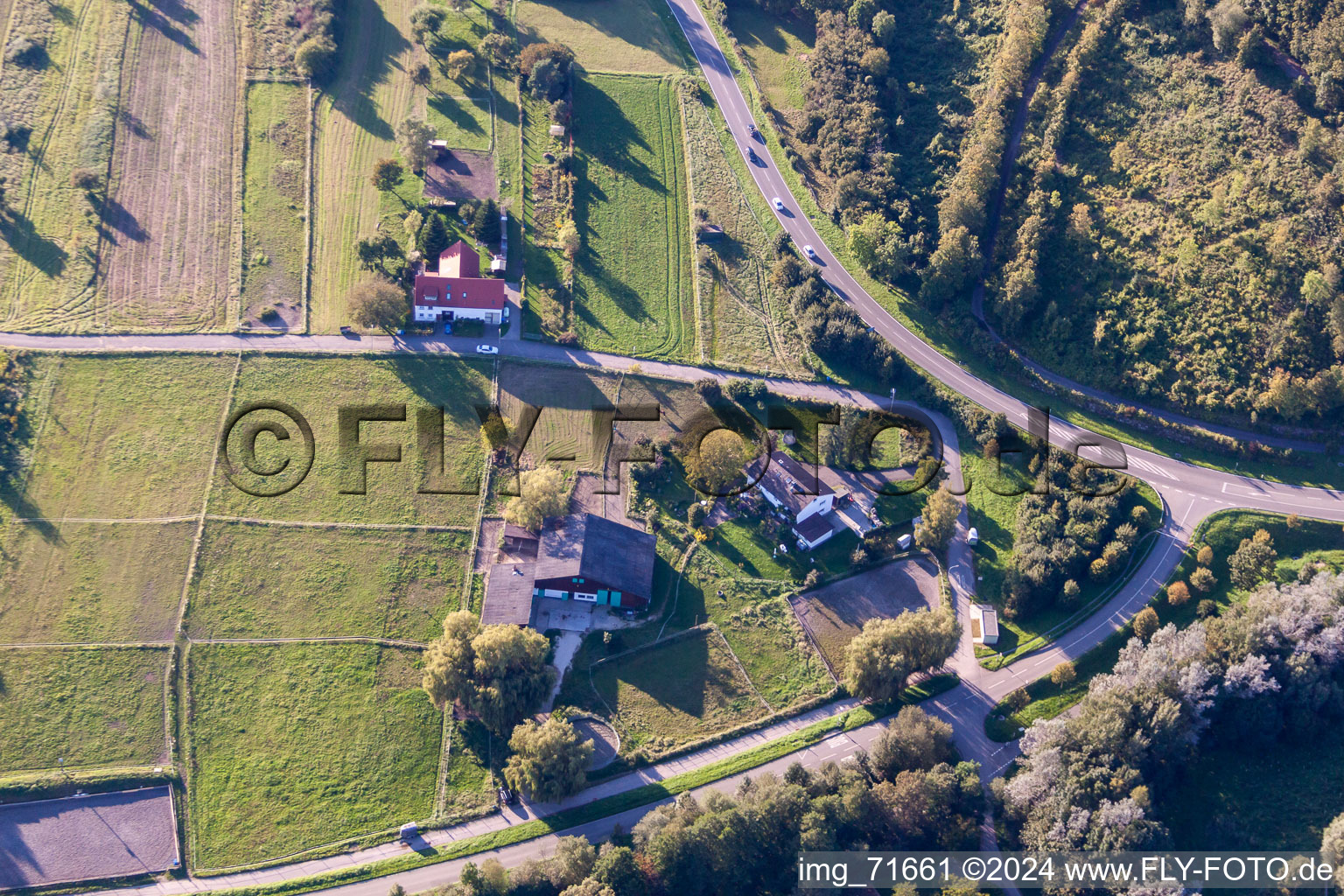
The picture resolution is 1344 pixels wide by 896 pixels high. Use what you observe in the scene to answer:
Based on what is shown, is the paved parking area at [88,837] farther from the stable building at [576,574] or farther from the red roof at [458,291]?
the red roof at [458,291]

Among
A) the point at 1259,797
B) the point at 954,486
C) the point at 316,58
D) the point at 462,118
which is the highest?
the point at 316,58

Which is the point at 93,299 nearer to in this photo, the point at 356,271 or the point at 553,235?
the point at 356,271

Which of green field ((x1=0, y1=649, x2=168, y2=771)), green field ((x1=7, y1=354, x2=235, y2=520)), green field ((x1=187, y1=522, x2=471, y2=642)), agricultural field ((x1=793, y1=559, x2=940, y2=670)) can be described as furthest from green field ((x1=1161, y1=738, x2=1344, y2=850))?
green field ((x1=7, y1=354, x2=235, y2=520))

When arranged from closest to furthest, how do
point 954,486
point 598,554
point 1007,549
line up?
point 598,554
point 1007,549
point 954,486

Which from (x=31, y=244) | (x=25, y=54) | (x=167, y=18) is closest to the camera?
(x=31, y=244)

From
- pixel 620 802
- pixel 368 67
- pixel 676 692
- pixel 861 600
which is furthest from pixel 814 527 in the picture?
pixel 368 67

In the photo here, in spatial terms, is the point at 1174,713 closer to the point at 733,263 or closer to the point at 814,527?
the point at 814,527
